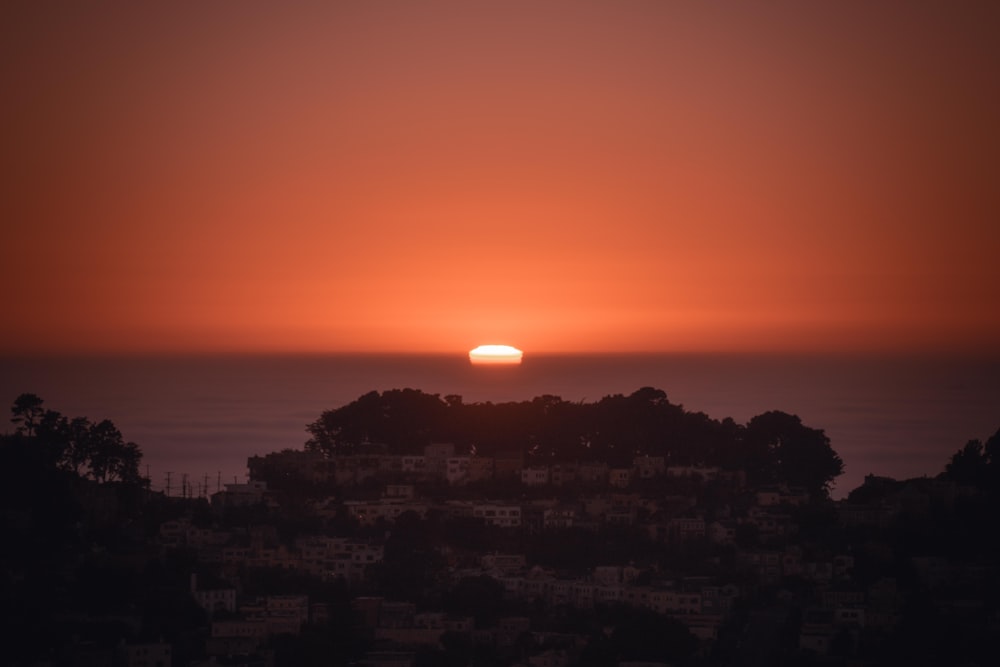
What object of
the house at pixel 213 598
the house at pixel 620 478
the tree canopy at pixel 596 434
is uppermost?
the tree canopy at pixel 596 434

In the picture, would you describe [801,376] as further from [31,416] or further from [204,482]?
[31,416]

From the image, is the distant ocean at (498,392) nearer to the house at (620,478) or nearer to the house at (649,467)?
the house at (649,467)

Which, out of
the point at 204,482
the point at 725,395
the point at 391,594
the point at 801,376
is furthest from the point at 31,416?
the point at 801,376

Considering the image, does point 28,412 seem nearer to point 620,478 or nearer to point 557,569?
point 557,569

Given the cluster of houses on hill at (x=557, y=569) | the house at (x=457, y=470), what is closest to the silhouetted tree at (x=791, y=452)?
the cluster of houses on hill at (x=557, y=569)

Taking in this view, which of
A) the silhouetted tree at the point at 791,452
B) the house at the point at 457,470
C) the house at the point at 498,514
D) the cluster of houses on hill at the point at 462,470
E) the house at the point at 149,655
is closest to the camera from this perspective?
the house at the point at 149,655

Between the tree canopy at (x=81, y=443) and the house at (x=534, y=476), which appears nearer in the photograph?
the tree canopy at (x=81, y=443)
